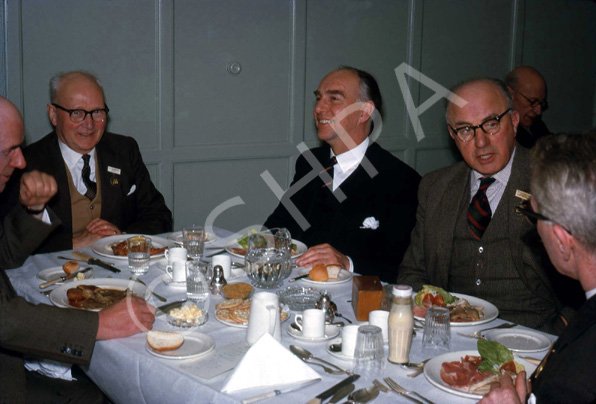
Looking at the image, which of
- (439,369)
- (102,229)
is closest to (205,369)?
(439,369)

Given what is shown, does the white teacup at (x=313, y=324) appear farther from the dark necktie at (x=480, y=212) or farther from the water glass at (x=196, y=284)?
the dark necktie at (x=480, y=212)

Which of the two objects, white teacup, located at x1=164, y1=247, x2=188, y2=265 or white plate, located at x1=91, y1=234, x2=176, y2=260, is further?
white plate, located at x1=91, y1=234, x2=176, y2=260

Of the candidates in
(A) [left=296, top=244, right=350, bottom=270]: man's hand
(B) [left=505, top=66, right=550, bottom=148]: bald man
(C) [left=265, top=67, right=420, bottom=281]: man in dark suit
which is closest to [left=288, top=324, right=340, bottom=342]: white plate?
(A) [left=296, top=244, right=350, bottom=270]: man's hand

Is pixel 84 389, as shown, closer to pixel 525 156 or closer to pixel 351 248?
pixel 351 248

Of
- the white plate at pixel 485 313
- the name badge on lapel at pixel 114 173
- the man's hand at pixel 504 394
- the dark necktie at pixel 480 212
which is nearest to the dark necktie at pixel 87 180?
the name badge on lapel at pixel 114 173

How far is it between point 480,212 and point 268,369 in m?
1.54

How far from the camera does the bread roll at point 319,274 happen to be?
251cm

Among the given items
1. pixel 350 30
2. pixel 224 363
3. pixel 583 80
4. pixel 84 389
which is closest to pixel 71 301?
pixel 84 389

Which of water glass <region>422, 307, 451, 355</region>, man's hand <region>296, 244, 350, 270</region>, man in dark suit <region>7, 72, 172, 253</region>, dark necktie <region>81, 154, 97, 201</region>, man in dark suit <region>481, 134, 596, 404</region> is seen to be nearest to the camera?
man in dark suit <region>481, 134, 596, 404</region>

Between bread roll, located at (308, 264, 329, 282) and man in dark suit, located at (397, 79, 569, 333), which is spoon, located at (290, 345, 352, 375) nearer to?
bread roll, located at (308, 264, 329, 282)

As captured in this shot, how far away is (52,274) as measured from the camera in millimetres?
2510

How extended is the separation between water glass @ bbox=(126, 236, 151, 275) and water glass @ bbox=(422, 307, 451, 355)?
4.09ft

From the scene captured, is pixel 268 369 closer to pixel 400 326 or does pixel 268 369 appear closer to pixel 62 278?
pixel 400 326

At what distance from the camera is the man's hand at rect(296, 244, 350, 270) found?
2730mm
